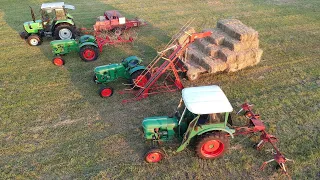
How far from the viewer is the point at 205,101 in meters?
6.41

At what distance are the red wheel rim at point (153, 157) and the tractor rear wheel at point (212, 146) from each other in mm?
930

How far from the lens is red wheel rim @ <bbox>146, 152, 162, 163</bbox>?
6.64 metres

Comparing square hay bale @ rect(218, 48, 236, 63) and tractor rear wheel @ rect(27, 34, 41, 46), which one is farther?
tractor rear wheel @ rect(27, 34, 41, 46)

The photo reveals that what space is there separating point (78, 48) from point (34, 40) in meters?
2.84

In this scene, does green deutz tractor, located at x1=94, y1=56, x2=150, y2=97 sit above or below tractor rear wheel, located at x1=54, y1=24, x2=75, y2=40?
below

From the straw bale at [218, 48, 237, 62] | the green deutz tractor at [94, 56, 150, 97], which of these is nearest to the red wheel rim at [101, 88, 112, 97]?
the green deutz tractor at [94, 56, 150, 97]

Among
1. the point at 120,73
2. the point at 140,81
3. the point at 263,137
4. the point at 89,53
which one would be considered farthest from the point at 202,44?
the point at 263,137

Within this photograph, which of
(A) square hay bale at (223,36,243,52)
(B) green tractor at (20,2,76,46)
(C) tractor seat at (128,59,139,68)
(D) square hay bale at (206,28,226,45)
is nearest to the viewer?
(C) tractor seat at (128,59,139,68)

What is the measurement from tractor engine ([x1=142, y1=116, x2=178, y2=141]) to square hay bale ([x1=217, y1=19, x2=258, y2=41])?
518 cm

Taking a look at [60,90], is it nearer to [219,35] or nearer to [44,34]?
Answer: [44,34]

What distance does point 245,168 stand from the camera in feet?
21.9

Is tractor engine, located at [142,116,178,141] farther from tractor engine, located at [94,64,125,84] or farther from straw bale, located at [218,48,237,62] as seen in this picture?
straw bale, located at [218,48,237,62]

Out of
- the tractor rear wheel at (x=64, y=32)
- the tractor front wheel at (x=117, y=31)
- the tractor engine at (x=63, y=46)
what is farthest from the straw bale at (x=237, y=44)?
the tractor rear wheel at (x=64, y=32)

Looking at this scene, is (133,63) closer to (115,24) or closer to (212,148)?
(212,148)
